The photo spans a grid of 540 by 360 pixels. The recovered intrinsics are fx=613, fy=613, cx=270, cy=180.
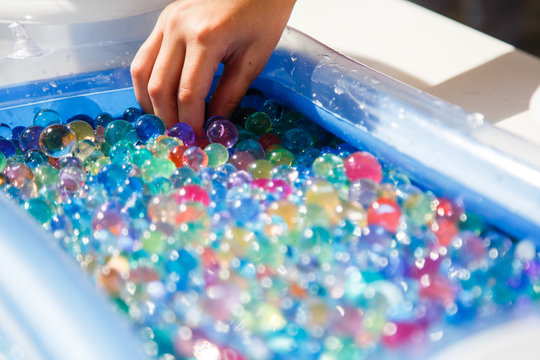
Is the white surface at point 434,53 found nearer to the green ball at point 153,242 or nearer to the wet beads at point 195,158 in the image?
the wet beads at point 195,158

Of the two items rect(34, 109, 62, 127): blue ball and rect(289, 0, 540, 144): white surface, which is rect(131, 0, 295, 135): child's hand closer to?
rect(34, 109, 62, 127): blue ball

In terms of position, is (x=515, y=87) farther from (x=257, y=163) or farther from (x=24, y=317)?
(x=24, y=317)

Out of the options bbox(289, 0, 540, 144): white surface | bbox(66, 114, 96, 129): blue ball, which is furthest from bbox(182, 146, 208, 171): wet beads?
bbox(289, 0, 540, 144): white surface

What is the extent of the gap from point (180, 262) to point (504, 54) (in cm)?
71

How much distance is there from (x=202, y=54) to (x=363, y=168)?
254 mm

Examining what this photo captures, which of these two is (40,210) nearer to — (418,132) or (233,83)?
(233,83)

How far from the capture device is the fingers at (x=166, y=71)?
2.62ft

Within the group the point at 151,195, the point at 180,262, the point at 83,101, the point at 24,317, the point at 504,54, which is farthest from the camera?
the point at 504,54

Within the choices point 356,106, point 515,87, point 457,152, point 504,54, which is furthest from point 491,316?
point 504,54

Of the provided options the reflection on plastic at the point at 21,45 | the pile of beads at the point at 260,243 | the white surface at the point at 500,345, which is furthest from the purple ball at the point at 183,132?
the white surface at the point at 500,345

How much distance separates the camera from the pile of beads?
50 centimetres

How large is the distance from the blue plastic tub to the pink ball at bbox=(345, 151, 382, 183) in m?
0.03

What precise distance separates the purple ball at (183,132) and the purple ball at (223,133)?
0.9 inches

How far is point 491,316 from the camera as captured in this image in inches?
19.4
